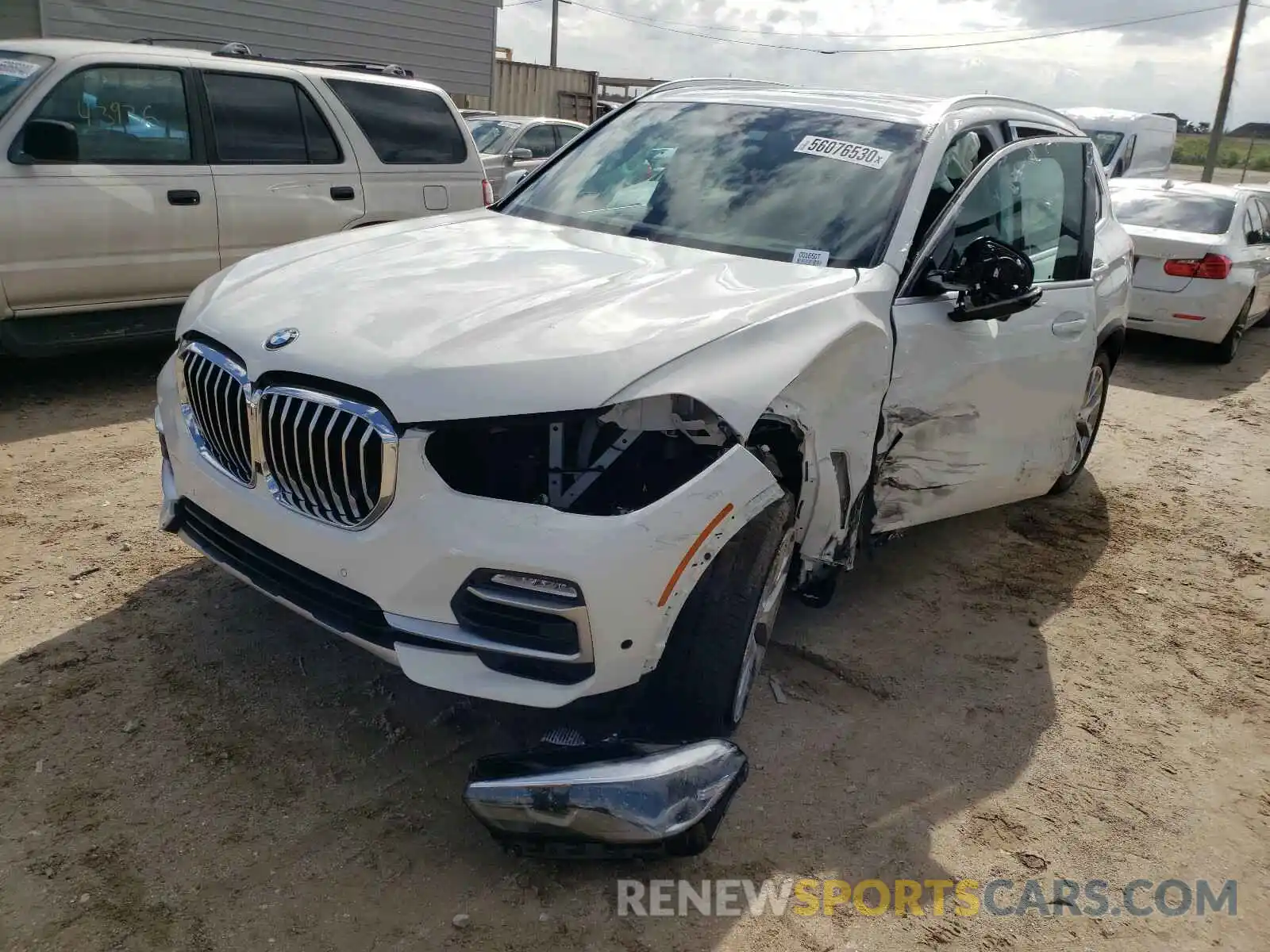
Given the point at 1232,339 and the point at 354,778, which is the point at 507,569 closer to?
the point at 354,778

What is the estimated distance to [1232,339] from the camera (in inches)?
370

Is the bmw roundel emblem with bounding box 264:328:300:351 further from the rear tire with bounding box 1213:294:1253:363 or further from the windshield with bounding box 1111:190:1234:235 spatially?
the rear tire with bounding box 1213:294:1253:363

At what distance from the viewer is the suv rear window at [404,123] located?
694cm

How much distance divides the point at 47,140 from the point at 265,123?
142cm

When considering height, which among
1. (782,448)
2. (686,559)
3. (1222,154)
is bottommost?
(1222,154)

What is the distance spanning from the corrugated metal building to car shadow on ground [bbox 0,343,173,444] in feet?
26.9

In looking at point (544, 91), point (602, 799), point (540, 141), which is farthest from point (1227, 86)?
point (602, 799)

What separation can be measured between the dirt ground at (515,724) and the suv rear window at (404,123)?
316 cm

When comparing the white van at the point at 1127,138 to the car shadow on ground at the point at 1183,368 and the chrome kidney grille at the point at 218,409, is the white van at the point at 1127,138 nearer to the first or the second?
the car shadow on ground at the point at 1183,368

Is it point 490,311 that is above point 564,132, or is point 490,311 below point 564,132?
above

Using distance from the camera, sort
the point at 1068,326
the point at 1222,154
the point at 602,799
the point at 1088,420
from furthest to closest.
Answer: the point at 1222,154 < the point at 1088,420 < the point at 1068,326 < the point at 602,799

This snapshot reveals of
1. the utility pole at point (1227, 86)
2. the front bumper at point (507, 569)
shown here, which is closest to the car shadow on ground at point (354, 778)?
the front bumper at point (507, 569)

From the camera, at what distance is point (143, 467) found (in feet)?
15.9

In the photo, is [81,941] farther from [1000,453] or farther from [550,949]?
[1000,453]
